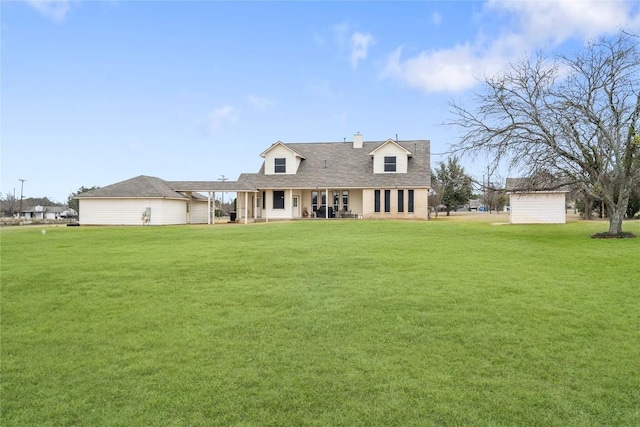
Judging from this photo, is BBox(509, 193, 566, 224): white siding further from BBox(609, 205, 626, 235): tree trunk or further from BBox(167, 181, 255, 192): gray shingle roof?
BBox(167, 181, 255, 192): gray shingle roof

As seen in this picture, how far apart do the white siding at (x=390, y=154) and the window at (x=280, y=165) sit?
7.35 m

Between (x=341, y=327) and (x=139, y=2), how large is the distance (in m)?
14.9

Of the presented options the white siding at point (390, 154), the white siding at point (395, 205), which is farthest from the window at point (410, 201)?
the white siding at point (390, 154)

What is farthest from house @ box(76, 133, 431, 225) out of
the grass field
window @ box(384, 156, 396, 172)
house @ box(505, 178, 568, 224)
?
the grass field

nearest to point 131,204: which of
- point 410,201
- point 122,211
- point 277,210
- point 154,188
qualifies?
point 122,211

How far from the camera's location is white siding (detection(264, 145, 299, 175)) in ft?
119

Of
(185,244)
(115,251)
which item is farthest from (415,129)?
(115,251)

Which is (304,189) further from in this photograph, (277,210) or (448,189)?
(448,189)

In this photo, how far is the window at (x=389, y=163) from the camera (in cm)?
3481

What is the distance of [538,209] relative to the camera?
31594 mm

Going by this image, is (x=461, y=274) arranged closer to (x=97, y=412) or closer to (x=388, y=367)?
(x=388, y=367)

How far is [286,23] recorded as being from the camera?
18.4 meters

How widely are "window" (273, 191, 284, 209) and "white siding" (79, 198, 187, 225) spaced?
7966mm

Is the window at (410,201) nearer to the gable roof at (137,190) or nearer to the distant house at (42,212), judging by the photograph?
the gable roof at (137,190)
